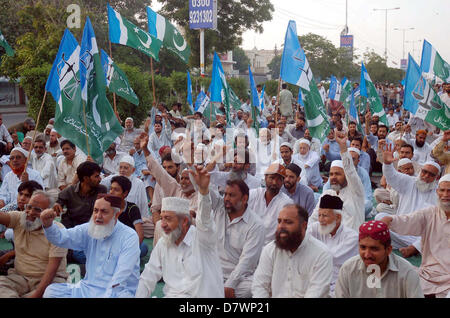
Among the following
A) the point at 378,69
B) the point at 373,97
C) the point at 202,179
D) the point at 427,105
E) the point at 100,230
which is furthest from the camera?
the point at 378,69

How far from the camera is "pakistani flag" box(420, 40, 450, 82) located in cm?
934

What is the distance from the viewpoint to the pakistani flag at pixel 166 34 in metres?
8.95

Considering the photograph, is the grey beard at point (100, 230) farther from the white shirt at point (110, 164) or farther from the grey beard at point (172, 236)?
the white shirt at point (110, 164)

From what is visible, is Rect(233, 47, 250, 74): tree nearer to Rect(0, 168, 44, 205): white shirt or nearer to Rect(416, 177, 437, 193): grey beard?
Rect(0, 168, 44, 205): white shirt

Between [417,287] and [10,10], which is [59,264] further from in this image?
[10,10]

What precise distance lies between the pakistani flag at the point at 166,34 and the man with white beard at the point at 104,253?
211 inches

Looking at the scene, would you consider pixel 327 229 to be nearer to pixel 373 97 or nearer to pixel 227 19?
pixel 373 97

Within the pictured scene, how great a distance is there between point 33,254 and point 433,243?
3441mm

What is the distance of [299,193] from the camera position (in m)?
6.14

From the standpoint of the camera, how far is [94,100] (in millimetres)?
6703

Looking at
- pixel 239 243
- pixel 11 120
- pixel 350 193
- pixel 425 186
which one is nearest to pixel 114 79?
pixel 350 193

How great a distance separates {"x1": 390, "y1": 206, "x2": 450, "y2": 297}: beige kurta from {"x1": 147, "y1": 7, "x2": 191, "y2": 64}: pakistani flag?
5.47 metres

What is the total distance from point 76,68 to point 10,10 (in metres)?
21.0
